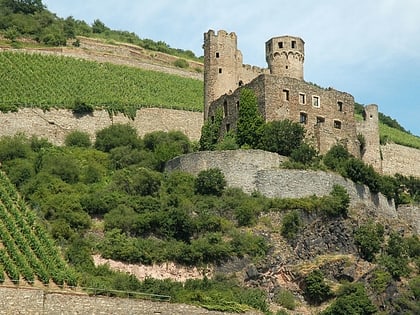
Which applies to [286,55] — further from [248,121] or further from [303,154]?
[303,154]

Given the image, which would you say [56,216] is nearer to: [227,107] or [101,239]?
[101,239]

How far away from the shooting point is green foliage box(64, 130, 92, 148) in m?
53.7

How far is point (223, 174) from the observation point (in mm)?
43344

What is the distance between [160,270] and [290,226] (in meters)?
6.19

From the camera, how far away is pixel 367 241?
40312mm

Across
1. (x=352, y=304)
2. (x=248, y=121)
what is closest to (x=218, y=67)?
(x=248, y=121)

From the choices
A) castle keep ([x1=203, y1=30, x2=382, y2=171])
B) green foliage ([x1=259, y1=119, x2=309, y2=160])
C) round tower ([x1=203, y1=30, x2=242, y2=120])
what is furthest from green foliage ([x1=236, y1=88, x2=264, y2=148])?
round tower ([x1=203, y1=30, x2=242, y2=120])

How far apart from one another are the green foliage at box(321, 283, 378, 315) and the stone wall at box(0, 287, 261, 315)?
6635 mm

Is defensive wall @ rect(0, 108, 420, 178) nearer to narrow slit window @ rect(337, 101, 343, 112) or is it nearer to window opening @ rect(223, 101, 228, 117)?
narrow slit window @ rect(337, 101, 343, 112)

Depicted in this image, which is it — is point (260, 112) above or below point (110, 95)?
below

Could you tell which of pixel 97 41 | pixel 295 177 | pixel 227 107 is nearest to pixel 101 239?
pixel 295 177

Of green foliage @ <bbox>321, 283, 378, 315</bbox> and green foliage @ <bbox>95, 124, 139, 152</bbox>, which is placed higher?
green foliage @ <bbox>95, 124, 139, 152</bbox>

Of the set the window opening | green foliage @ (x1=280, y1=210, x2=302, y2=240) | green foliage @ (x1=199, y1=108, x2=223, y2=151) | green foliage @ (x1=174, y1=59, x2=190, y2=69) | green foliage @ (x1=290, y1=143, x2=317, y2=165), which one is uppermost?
green foliage @ (x1=174, y1=59, x2=190, y2=69)

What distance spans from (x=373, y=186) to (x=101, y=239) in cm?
1425
